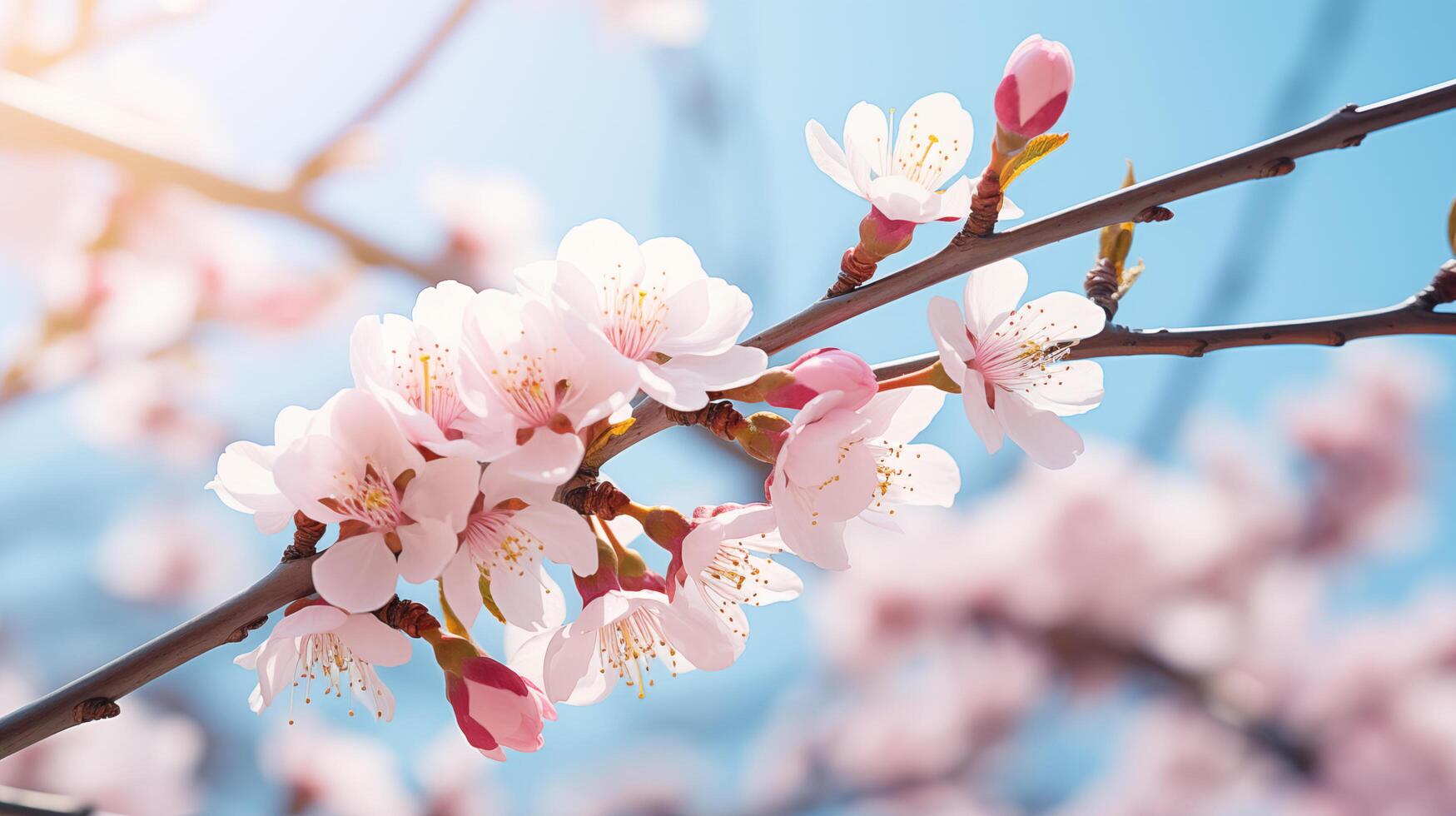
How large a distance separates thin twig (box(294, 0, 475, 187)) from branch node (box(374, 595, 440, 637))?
78 centimetres

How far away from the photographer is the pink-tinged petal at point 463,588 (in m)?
0.35

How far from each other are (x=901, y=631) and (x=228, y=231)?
2.24 m

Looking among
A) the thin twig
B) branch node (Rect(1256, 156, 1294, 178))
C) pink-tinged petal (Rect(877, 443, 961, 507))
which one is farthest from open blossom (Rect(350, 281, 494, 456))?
the thin twig

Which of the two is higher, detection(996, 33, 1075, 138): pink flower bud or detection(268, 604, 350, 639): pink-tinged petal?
detection(996, 33, 1075, 138): pink flower bud

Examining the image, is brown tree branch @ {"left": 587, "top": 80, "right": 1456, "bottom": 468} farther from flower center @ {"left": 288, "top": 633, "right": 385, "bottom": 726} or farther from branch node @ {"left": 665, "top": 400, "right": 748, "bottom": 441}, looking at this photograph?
flower center @ {"left": 288, "top": 633, "right": 385, "bottom": 726}

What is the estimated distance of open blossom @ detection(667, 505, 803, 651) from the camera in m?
0.36

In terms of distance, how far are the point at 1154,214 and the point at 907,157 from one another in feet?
0.47

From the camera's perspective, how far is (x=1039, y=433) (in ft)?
1.30

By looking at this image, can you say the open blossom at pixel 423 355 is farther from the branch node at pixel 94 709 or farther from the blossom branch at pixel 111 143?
the blossom branch at pixel 111 143

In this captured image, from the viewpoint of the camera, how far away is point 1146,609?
2570 mm

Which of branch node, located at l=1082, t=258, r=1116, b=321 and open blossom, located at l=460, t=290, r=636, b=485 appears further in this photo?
branch node, located at l=1082, t=258, r=1116, b=321

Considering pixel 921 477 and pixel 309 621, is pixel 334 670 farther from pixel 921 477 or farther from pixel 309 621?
pixel 921 477

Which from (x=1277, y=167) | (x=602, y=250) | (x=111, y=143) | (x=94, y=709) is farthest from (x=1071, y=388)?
(x=111, y=143)

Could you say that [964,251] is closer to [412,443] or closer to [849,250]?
[849,250]
